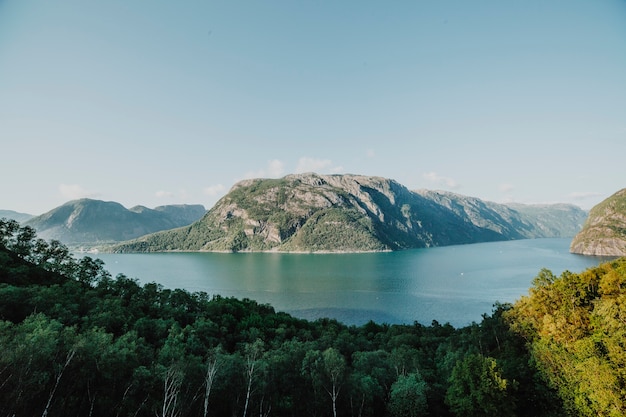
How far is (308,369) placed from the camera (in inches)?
1236

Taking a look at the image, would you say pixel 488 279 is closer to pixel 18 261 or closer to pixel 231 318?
pixel 231 318

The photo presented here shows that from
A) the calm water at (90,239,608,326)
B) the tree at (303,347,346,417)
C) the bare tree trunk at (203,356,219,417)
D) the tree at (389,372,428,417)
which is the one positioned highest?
the bare tree trunk at (203,356,219,417)

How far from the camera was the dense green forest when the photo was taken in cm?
2192

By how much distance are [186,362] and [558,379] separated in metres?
32.9

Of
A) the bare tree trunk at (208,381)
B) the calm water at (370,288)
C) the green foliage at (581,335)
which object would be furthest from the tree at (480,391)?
the calm water at (370,288)

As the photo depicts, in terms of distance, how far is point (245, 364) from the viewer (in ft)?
97.2

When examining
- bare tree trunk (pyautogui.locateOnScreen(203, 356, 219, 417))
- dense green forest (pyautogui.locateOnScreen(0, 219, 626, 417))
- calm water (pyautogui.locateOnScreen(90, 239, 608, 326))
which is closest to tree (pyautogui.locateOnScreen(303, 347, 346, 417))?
dense green forest (pyautogui.locateOnScreen(0, 219, 626, 417))

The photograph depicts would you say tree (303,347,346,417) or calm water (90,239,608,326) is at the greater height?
tree (303,347,346,417)

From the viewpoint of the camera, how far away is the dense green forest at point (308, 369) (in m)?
21.9

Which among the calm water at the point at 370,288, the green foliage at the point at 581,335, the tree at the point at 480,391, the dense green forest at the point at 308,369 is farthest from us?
the calm water at the point at 370,288

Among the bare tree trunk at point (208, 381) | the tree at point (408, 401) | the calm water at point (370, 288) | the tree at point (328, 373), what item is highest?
the bare tree trunk at point (208, 381)

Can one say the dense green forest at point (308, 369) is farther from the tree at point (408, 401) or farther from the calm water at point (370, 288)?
the calm water at point (370, 288)

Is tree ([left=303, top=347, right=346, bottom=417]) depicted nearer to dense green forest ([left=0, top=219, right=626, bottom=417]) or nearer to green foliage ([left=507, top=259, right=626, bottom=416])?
dense green forest ([left=0, top=219, right=626, bottom=417])

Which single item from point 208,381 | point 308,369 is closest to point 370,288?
point 308,369
